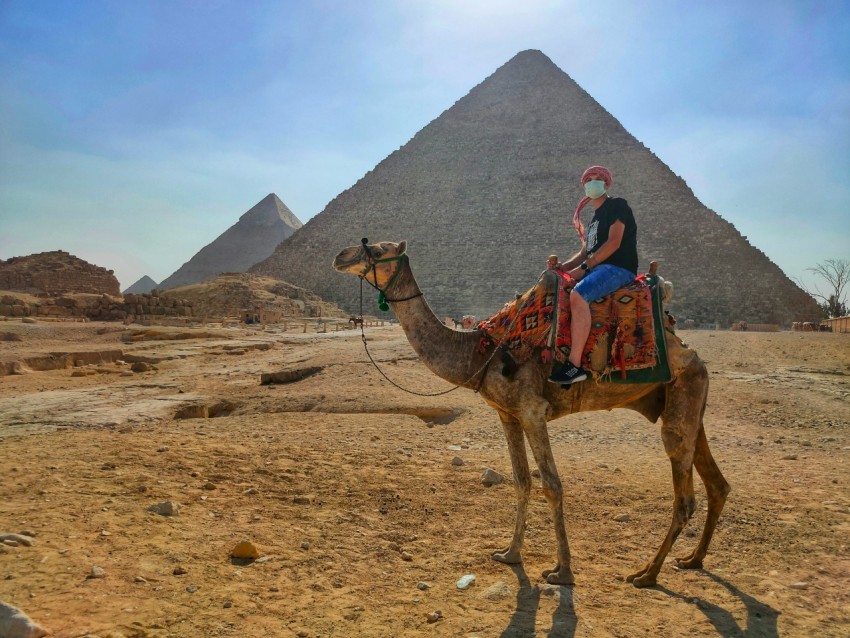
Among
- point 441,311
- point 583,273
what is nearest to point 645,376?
point 583,273

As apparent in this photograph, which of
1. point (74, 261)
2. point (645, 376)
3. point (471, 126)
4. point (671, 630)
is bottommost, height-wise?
point (671, 630)

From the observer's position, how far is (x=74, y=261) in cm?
3947

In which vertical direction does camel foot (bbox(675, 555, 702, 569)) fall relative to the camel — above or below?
below

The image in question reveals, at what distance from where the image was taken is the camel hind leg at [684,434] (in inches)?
124

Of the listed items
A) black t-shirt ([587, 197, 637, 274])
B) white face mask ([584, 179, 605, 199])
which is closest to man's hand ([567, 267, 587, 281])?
black t-shirt ([587, 197, 637, 274])

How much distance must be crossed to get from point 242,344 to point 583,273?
13.0 m

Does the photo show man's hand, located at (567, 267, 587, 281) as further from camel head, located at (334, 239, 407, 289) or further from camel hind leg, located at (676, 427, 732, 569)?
camel hind leg, located at (676, 427, 732, 569)

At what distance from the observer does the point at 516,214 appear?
252 feet

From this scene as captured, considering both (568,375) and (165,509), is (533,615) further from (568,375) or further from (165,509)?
(165,509)

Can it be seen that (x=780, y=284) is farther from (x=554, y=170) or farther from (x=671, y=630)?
(x=671, y=630)

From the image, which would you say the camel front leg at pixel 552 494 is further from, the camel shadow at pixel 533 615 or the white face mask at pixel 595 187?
the white face mask at pixel 595 187

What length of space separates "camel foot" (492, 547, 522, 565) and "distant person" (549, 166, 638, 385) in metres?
0.85

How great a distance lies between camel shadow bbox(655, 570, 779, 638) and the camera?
2547 millimetres

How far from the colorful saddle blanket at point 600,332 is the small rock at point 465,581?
99 cm
